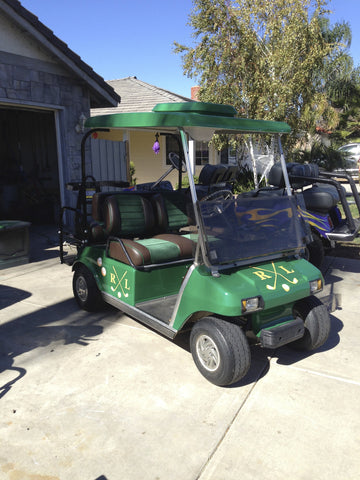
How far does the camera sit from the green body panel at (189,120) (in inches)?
119

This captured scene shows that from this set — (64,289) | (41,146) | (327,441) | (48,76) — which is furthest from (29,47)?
(327,441)

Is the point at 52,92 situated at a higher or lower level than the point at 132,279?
higher

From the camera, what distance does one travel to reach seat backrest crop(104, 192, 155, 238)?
14.2 ft

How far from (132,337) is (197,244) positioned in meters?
1.34

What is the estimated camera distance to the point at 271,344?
2.98 m

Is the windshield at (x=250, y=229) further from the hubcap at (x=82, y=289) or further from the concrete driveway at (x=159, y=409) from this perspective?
the hubcap at (x=82, y=289)

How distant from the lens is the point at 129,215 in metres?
4.48

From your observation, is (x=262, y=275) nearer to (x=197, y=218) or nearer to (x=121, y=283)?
(x=197, y=218)

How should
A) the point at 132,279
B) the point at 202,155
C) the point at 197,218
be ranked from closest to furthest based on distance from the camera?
the point at 197,218 < the point at 132,279 < the point at 202,155

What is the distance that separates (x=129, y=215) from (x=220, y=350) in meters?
2.05

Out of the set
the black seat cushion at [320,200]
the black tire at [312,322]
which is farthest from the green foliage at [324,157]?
the black tire at [312,322]

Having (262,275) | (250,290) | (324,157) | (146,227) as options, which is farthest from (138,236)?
(324,157)

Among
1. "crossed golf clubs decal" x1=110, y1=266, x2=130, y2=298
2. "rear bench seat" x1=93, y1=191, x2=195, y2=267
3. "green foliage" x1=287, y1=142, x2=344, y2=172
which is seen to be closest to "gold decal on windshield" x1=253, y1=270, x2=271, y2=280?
"rear bench seat" x1=93, y1=191, x2=195, y2=267

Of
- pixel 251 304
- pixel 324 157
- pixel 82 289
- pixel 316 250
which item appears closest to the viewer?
pixel 251 304
